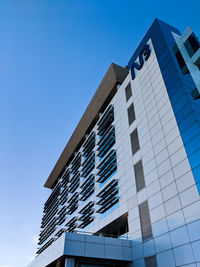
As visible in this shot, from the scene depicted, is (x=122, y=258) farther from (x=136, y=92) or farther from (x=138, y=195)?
(x=136, y=92)

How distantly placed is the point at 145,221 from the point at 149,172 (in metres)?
5.20

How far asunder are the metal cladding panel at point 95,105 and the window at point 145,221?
2712 cm

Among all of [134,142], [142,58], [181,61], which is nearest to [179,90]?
[181,61]

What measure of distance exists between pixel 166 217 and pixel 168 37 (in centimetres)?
2266

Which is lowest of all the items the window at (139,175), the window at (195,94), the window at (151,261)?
the window at (151,261)

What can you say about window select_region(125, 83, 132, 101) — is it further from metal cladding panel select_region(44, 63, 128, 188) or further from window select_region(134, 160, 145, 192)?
window select_region(134, 160, 145, 192)

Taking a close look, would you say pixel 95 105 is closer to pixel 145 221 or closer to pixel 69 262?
pixel 145 221

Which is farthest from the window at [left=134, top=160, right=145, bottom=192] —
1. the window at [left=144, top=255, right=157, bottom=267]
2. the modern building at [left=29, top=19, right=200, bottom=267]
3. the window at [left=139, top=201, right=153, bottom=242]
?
the window at [left=144, top=255, right=157, bottom=267]

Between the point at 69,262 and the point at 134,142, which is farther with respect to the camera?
the point at 134,142

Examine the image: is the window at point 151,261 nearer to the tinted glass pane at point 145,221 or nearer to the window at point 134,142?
the tinted glass pane at point 145,221

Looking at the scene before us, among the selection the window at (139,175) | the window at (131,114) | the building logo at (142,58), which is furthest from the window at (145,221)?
the building logo at (142,58)

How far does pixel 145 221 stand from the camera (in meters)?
23.8

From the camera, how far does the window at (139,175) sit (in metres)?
26.4

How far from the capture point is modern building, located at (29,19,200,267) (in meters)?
19.6
